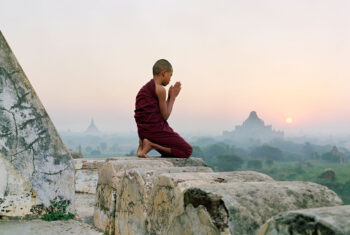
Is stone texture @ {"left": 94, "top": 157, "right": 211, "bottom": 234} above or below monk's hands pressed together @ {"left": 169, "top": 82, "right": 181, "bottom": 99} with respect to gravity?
below

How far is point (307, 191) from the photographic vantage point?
1895 millimetres

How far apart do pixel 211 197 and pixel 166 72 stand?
272 cm

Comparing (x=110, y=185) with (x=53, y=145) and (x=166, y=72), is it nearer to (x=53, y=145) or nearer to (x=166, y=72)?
(x=53, y=145)

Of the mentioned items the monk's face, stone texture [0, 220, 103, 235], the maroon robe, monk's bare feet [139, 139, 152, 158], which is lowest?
stone texture [0, 220, 103, 235]

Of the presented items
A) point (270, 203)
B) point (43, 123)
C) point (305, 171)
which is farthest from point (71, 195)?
point (305, 171)

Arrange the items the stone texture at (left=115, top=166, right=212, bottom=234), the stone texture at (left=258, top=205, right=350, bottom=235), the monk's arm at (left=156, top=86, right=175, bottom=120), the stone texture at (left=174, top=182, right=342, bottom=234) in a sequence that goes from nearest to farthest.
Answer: the stone texture at (left=258, top=205, right=350, bottom=235)
the stone texture at (left=174, top=182, right=342, bottom=234)
the stone texture at (left=115, top=166, right=212, bottom=234)
the monk's arm at (left=156, top=86, right=175, bottom=120)

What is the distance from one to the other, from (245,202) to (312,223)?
0.60 meters

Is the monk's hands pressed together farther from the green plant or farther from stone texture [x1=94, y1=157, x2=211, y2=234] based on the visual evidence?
the green plant

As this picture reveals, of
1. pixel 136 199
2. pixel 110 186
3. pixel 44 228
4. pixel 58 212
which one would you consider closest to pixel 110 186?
pixel 110 186

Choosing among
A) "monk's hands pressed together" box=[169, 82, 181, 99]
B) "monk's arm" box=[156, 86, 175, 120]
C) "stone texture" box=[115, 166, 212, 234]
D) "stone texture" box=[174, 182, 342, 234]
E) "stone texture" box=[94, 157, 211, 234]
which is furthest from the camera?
"monk's hands pressed together" box=[169, 82, 181, 99]

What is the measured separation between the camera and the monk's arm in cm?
423

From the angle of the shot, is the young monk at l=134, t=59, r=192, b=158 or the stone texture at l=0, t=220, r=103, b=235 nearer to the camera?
the stone texture at l=0, t=220, r=103, b=235

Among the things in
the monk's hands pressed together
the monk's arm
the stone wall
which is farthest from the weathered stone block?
the monk's hands pressed together

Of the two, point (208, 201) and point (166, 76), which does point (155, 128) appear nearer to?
point (166, 76)
